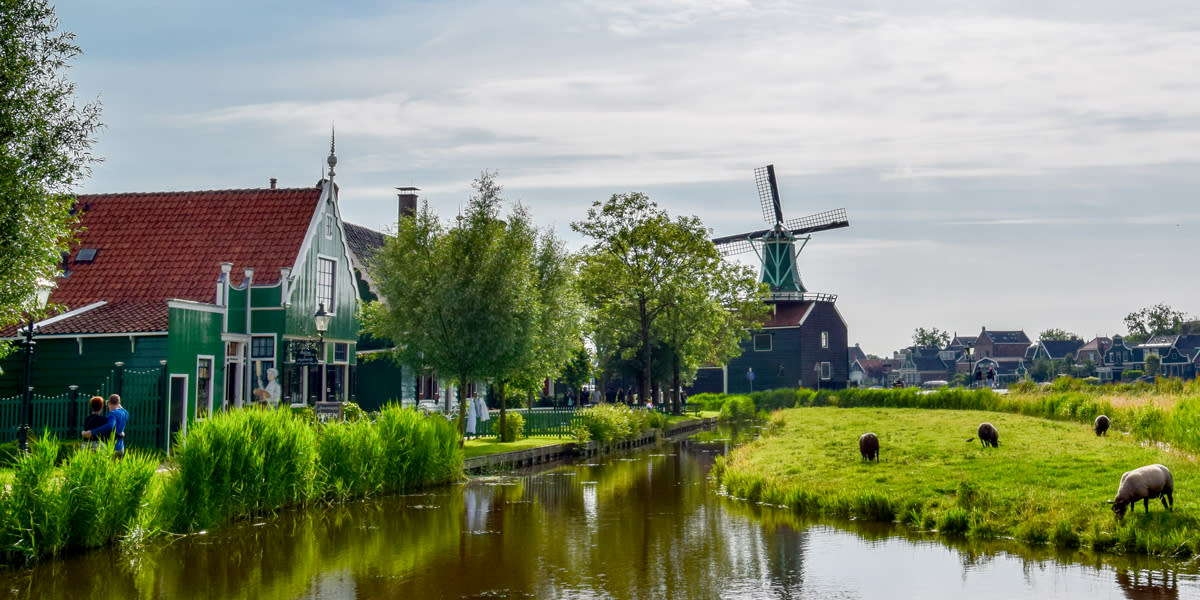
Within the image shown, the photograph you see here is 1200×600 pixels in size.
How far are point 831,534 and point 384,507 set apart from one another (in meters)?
8.83

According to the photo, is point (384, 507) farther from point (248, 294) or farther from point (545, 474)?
point (248, 294)

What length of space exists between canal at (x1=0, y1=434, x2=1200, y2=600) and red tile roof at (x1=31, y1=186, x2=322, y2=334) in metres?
13.1

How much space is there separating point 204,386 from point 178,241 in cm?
597

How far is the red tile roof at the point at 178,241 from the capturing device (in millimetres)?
31156

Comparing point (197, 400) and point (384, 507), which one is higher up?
point (197, 400)

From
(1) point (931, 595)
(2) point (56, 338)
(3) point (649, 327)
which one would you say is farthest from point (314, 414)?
(3) point (649, 327)

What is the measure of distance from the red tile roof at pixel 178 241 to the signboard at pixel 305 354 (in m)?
2.19

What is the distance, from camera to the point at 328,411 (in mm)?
24672

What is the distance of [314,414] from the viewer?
24250mm

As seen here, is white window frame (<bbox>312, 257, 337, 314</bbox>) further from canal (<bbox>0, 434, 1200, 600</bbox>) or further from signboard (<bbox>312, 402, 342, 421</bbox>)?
canal (<bbox>0, 434, 1200, 600</bbox>)

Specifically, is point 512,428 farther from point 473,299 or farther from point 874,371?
point 874,371

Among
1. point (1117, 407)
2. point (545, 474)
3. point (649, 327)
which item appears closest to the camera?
point (545, 474)

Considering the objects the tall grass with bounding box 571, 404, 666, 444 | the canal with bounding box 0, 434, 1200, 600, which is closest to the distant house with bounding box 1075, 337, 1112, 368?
the tall grass with bounding box 571, 404, 666, 444

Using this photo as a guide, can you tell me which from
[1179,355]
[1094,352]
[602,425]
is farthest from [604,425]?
[1094,352]
